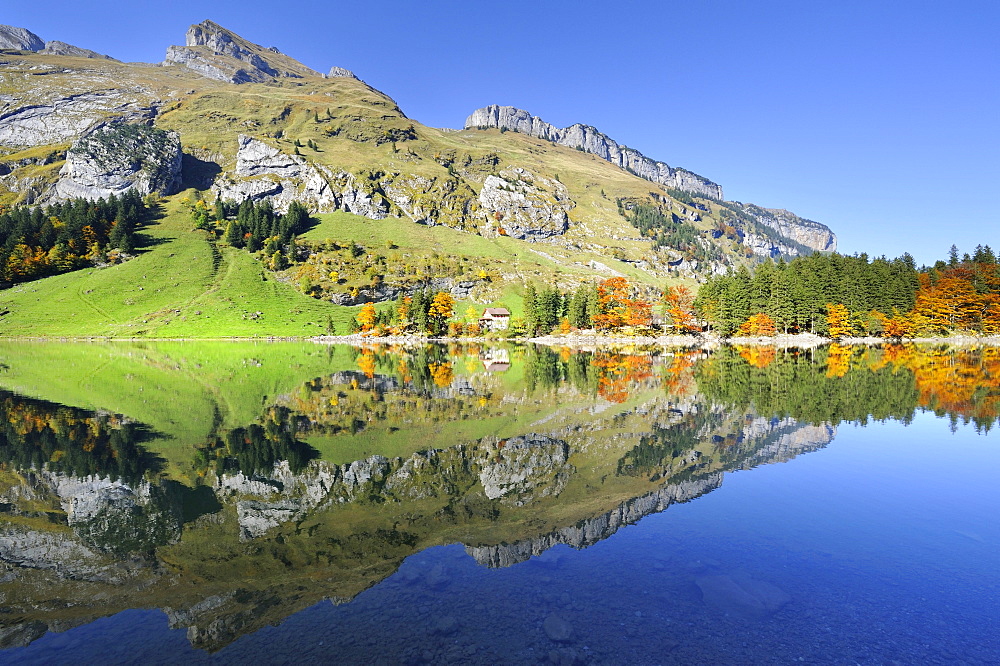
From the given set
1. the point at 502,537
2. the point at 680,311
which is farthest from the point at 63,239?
the point at 502,537

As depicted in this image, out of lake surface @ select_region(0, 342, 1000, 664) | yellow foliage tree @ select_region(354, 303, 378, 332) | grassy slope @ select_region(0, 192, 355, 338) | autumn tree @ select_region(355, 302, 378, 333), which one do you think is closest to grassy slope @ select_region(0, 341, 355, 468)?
lake surface @ select_region(0, 342, 1000, 664)

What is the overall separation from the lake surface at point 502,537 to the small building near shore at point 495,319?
128m

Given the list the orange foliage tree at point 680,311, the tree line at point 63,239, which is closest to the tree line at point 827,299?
the orange foliage tree at point 680,311

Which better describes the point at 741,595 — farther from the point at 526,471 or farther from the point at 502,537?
the point at 526,471

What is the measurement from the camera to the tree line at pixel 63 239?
473ft

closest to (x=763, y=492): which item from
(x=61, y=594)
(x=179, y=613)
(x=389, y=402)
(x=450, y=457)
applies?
(x=450, y=457)

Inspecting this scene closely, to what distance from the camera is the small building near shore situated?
157312 millimetres

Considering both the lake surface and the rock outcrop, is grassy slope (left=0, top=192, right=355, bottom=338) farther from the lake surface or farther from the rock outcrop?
the rock outcrop

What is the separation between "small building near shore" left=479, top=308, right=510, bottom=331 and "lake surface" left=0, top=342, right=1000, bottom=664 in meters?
128

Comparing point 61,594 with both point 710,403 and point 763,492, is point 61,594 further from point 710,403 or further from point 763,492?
point 710,403

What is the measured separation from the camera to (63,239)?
15238 centimetres

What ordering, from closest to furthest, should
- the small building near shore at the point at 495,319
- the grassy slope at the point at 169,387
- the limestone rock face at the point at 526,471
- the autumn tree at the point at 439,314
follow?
the limestone rock face at the point at 526,471 < the grassy slope at the point at 169,387 < the autumn tree at the point at 439,314 < the small building near shore at the point at 495,319

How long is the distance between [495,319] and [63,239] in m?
144

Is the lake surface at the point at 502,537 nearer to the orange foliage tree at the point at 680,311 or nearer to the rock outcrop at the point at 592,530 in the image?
the rock outcrop at the point at 592,530
